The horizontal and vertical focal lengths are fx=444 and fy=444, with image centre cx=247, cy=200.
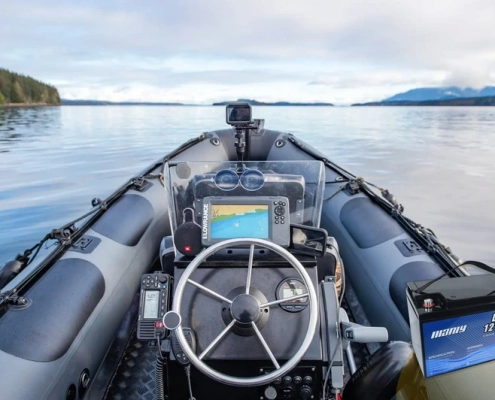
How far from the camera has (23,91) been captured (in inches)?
1679

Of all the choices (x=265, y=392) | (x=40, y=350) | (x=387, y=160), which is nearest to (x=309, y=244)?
(x=265, y=392)

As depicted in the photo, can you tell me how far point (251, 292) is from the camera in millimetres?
1441

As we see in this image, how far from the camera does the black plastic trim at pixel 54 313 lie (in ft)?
5.72

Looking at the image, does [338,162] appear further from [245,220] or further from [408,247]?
[245,220]

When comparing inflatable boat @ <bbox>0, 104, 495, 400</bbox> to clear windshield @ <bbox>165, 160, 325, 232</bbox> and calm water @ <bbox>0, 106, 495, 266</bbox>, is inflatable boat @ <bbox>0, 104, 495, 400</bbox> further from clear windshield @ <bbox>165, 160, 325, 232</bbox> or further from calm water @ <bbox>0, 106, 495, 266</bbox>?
calm water @ <bbox>0, 106, 495, 266</bbox>

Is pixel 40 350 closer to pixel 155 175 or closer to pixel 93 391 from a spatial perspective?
pixel 93 391

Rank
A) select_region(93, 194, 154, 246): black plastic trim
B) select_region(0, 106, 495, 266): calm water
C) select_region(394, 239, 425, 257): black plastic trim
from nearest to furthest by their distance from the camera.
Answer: select_region(394, 239, 425, 257): black plastic trim → select_region(93, 194, 154, 246): black plastic trim → select_region(0, 106, 495, 266): calm water

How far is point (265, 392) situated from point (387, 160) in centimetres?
1030

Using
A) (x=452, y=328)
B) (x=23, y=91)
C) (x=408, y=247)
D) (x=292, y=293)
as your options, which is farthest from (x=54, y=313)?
(x=23, y=91)

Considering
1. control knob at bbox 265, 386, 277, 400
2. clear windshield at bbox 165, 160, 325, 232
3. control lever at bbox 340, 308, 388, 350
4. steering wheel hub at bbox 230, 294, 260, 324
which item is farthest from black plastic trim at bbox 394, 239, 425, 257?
steering wheel hub at bbox 230, 294, 260, 324

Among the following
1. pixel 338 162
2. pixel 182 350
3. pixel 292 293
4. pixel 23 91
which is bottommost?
pixel 23 91

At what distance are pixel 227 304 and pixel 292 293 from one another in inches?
9.5

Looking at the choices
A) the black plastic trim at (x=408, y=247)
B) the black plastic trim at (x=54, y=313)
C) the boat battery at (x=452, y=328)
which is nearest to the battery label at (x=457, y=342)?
the boat battery at (x=452, y=328)

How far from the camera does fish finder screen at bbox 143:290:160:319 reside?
1542mm
